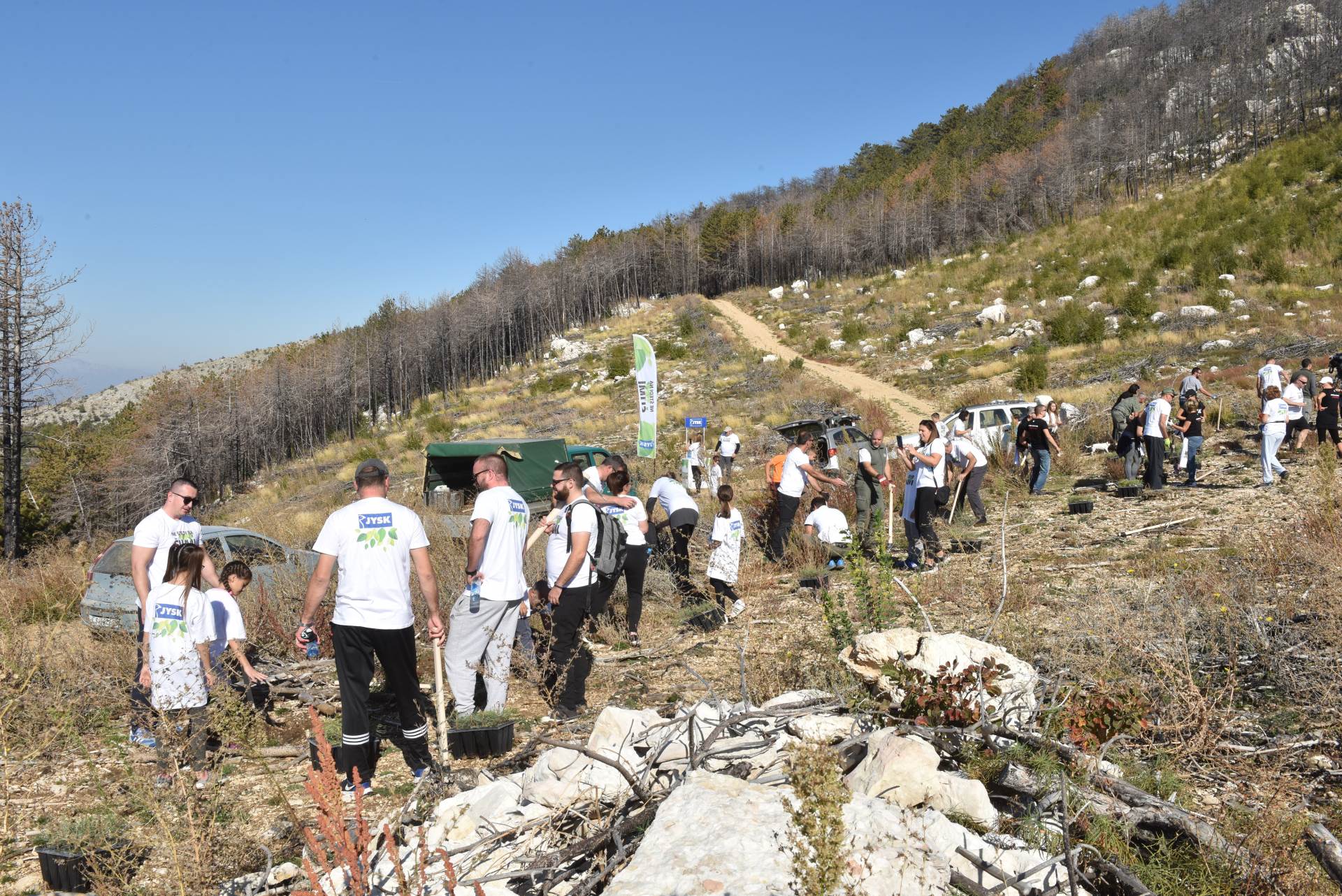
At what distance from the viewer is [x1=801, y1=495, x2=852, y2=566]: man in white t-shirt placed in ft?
28.6

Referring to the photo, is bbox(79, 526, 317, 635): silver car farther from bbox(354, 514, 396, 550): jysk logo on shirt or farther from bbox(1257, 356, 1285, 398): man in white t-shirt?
bbox(1257, 356, 1285, 398): man in white t-shirt

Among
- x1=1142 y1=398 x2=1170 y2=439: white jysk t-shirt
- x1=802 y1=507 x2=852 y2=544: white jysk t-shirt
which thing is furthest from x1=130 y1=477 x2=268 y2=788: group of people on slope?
x1=1142 y1=398 x2=1170 y2=439: white jysk t-shirt

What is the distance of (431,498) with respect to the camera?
497 inches

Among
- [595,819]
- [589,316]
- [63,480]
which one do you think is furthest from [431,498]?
[589,316]

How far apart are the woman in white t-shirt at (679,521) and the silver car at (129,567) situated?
3.50 m

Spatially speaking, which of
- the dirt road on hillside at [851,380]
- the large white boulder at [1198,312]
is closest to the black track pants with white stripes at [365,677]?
the dirt road on hillside at [851,380]

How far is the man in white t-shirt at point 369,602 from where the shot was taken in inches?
165

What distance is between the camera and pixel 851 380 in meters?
31.1

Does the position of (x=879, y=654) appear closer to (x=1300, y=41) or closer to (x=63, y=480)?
(x=63, y=480)

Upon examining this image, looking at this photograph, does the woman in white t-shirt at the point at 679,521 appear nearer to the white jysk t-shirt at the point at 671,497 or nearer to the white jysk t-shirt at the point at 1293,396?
the white jysk t-shirt at the point at 671,497

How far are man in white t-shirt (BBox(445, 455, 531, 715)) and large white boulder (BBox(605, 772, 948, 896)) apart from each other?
222 cm

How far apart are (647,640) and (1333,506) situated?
236 inches

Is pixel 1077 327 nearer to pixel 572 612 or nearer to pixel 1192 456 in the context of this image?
pixel 1192 456

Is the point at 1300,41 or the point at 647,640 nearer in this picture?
the point at 647,640
